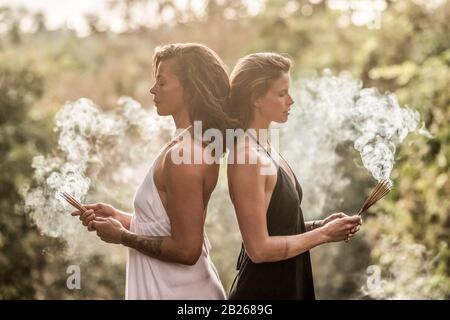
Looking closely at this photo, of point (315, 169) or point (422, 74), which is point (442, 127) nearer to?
point (422, 74)

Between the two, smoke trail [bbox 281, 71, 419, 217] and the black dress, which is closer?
the black dress

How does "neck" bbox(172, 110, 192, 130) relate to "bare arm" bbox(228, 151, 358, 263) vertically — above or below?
above

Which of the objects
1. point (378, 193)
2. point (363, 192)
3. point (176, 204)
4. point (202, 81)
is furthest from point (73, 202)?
point (363, 192)

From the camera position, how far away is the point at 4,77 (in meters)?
7.51

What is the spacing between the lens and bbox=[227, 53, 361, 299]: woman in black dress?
305 cm

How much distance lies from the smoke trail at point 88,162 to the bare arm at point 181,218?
2.39 feet

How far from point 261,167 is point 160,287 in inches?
23.4

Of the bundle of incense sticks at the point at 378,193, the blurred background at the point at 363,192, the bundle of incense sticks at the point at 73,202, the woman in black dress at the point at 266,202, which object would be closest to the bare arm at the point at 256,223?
the woman in black dress at the point at 266,202

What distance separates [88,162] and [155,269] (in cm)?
180

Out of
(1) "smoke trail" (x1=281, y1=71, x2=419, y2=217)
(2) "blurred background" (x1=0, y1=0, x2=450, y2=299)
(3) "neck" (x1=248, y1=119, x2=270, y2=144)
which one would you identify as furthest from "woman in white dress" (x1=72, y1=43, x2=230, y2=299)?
(2) "blurred background" (x1=0, y1=0, x2=450, y2=299)

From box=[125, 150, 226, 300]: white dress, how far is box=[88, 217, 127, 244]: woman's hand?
0.08m

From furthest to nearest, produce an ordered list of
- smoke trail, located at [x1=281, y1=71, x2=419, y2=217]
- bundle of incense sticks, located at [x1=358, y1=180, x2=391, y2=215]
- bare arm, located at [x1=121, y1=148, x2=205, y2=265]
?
smoke trail, located at [x1=281, y1=71, x2=419, y2=217]
bundle of incense sticks, located at [x1=358, y1=180, x2=391, y2=215]
bare arm, located at [x1=121, y1=148, x2=205, y2=265]

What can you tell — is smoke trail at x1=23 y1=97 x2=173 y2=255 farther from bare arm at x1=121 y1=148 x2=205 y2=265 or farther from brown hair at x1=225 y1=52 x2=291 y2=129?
brown hair at x1=225 y1=52 x2=291 y2=129

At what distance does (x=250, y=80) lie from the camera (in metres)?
3.18
